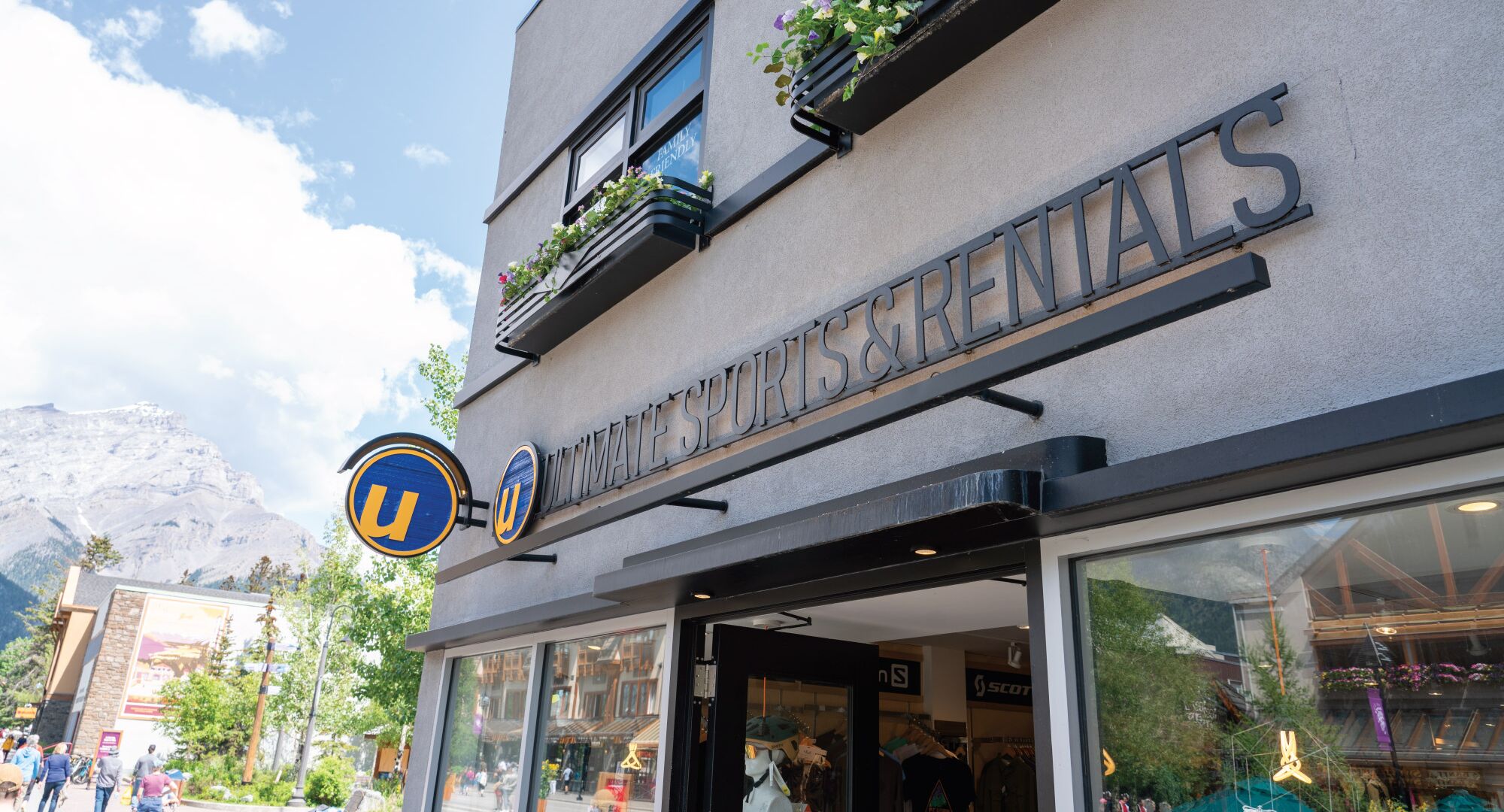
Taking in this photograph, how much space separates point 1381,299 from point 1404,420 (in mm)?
483

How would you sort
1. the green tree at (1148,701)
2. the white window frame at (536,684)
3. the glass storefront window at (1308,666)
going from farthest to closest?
the white window frame at (536,684) → the green tree at (1148,701) → the glass storefront window at (1308,666)

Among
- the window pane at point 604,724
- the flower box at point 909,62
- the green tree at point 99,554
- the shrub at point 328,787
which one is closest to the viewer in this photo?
the flower box at point 909,62

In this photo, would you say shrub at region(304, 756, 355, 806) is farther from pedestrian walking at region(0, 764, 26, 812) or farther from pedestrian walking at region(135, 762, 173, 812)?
pedestrian walking at region(0, 764, 26, 812)

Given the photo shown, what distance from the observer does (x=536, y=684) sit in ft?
23.3

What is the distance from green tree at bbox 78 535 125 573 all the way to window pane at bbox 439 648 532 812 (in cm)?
8531

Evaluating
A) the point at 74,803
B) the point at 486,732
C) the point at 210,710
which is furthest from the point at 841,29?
the point at 210,710

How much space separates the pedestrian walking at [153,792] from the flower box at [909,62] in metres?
15.7

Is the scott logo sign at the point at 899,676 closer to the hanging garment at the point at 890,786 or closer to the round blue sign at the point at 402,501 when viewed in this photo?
the hanging garment at the point at 890,786

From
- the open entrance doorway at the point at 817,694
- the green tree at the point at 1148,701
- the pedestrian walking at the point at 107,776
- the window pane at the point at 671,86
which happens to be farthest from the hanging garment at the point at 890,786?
the pedestrian walking at the point at 107,776

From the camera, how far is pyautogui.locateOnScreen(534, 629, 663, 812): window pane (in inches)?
232

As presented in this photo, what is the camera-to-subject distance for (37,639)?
75.3 m

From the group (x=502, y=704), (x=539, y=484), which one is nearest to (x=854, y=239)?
(x=539, y=484)

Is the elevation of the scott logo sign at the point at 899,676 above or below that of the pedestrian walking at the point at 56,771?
above

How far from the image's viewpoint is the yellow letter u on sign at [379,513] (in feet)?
23.4
